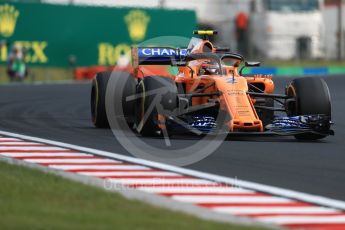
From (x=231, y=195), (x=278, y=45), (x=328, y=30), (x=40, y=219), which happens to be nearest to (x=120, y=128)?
(x=231, y=195)

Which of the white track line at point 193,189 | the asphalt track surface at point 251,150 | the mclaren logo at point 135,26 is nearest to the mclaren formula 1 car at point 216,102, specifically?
the asphalt track surface at point 251,150

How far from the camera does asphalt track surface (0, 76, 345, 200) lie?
1081 centimetres

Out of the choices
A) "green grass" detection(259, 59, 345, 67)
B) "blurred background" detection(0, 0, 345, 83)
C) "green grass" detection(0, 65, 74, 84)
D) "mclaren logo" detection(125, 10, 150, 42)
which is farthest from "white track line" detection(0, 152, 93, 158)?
"green grass" detection(259, 59, 345, 67)

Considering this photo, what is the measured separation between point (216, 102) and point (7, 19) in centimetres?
2487

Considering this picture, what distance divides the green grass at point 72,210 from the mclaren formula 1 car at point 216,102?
14.0ft

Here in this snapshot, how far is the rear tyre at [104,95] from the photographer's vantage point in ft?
53.7

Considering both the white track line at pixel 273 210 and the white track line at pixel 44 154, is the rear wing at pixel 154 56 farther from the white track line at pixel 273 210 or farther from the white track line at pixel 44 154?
the white track line at pixel 273 210

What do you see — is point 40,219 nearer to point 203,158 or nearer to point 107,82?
point 203,158

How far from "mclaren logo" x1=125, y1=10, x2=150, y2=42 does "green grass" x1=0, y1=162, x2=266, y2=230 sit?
31283mm

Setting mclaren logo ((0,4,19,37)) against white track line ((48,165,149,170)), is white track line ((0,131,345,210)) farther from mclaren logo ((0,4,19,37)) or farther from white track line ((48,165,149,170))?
mclaren logo ((0,4,19,37))

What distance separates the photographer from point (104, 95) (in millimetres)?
16547

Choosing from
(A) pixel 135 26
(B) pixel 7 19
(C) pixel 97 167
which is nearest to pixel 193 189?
(C) pixel 97 167

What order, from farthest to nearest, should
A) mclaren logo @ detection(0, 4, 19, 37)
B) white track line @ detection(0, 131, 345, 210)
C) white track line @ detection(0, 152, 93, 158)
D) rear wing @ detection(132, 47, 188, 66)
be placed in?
mclaren logo @ detection(0, 4, 19, 37), rear wing @ detection(132, 47, 188, 66), white track line @ detection(0, 152, 93, 158), white track line @ detection(0, 131, 345, 210)

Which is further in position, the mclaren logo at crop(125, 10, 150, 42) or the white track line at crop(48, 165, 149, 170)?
the mclaren logo at crop(125, 10, 150, 42)
